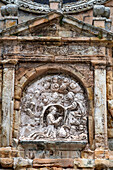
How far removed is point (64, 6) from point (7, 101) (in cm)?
423

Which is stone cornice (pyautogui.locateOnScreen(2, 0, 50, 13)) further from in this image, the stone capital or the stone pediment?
the stone capital

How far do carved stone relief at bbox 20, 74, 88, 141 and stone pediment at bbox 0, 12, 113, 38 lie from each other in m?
1.18

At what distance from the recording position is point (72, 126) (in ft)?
44.3

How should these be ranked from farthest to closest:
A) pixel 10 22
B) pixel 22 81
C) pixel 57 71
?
pixel 10 22
pixel 57 71
pixel 22 81

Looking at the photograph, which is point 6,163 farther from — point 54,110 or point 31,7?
point 31,7

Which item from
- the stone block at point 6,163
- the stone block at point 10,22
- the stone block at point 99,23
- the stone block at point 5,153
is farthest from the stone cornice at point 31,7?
the stone block at point 6,163

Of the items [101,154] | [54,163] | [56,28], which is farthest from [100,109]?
[56,28]

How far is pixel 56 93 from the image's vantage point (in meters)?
13.9

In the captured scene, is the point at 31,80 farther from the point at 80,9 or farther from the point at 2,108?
the point at 80,9

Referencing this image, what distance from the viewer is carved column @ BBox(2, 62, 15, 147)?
1325 cm

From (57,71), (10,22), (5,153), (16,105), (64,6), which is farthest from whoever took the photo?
(64,6)

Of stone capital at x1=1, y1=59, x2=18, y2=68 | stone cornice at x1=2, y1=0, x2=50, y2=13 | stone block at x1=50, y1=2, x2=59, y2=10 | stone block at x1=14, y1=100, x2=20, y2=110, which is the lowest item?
stone block at x1=14, y1=100, x2=20, y2=110

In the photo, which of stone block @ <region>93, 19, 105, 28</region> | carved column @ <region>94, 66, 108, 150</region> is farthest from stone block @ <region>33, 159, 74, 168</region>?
stone block @ <region>93, 19, 105, 28</region>

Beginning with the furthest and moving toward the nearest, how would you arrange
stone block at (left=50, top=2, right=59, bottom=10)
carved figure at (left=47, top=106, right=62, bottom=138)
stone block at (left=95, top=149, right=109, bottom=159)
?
stone block at (left=50, top=2, right=59, bottom=10), carved figure at (left=47, top=106, right=62, bottom=138), stone block at (left=95, top=149, right=109, bottom=159)
